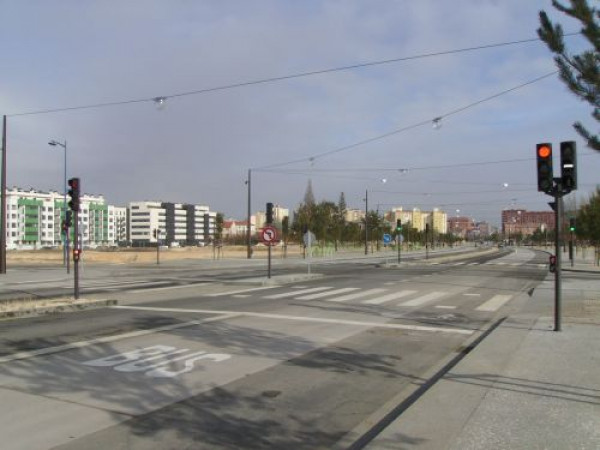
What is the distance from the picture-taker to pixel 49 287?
949 inches

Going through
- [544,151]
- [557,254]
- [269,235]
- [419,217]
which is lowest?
[557,254]

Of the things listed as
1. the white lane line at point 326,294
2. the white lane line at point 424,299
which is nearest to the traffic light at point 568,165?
the white lane line at point 424,299

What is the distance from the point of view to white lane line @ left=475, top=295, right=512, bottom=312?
16141mm

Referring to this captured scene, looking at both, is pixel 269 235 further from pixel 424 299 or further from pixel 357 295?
pixel 424 299

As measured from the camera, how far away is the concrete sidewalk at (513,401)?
16.6ft

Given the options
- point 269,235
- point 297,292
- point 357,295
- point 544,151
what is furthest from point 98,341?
point 269,235

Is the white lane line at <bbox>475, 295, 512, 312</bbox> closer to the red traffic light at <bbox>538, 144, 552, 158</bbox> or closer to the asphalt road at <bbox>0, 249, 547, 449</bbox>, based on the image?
the asphalt road at <bbox>0, 249, 547, 449</bbox>

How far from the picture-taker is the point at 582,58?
30.0 feet

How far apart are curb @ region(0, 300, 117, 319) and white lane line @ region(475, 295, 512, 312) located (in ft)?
35.3

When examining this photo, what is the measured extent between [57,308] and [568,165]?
42.2ft

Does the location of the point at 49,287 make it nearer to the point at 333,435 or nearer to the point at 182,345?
the point at 182,345

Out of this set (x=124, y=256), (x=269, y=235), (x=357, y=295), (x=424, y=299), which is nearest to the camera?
(x=424, y=299)

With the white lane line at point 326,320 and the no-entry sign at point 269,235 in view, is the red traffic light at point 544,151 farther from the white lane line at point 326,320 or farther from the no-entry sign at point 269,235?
the no-entry sign at point 269,235

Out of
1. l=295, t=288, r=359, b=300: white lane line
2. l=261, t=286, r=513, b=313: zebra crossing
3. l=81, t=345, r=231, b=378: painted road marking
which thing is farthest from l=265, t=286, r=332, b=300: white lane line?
l=81, t=345, r=231, b=378: painted road marking
